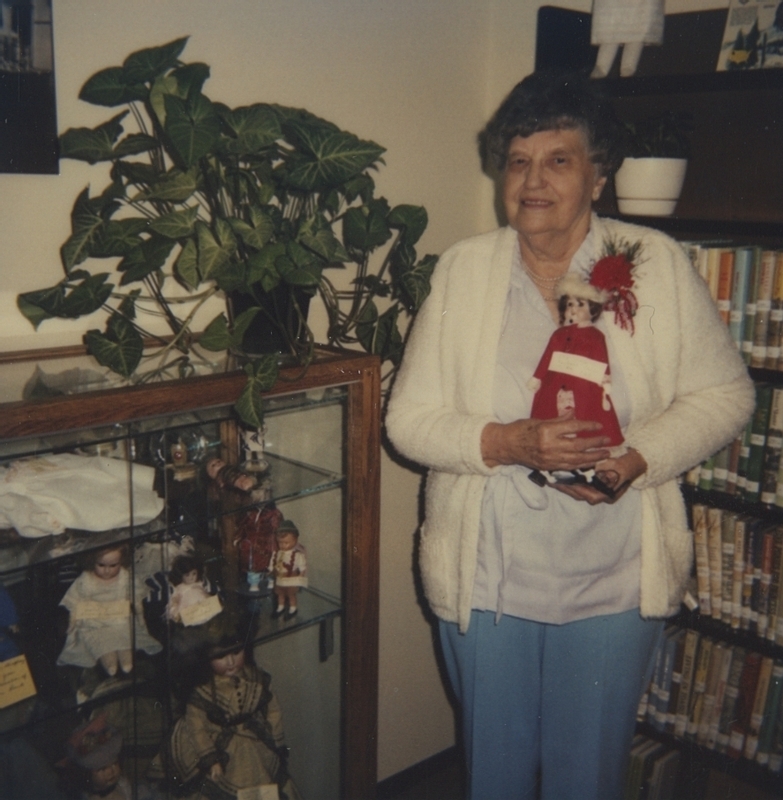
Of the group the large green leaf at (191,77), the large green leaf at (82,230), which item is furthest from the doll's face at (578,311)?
the large green leaf at (82,230)

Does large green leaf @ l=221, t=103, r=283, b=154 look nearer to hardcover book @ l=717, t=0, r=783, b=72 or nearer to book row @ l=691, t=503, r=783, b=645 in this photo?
hardcover book @ l=717, t=0, r=783, b=72

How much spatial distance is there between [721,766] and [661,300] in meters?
1.25

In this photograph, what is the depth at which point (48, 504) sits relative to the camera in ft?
4.66

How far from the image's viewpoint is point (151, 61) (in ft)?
4.61

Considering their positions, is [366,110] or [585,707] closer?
[585,707]

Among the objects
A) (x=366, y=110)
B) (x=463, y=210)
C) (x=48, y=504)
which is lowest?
(x=48, y=504)

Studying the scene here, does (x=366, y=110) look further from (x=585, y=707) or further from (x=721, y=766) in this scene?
(x=721, y=766)

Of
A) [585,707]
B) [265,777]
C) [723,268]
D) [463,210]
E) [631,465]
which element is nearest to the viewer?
[631,465]

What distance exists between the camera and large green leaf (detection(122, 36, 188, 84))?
4.60 ft

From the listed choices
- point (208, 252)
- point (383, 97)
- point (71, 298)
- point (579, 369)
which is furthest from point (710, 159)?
point (71, 298)

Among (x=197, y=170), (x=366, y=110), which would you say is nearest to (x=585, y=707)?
(x=197, y=170)

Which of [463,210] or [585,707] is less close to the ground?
[463,210]

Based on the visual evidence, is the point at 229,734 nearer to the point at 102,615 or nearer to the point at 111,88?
the point at 102,615

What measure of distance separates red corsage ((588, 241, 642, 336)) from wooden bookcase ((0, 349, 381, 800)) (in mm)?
482
